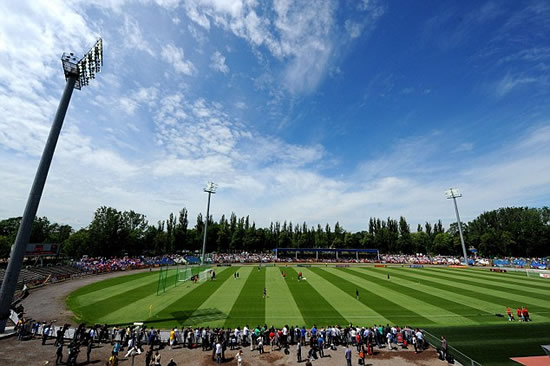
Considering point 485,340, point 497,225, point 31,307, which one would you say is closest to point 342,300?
point 485,340

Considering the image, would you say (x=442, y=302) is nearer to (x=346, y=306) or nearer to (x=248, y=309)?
(x=346, y=306)

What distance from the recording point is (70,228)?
12519 cm

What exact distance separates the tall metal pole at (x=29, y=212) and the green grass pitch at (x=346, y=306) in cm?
584

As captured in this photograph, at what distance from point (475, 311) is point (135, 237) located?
351 ft

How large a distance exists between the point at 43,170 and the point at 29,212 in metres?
4.02

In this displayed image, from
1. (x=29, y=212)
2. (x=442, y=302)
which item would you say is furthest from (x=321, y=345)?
(x=29, y=212)

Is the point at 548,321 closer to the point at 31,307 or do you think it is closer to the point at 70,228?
the point at 31,307

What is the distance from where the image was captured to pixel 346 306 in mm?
29297

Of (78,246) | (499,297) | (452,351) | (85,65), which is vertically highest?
(85,65)

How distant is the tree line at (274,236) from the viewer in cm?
8712

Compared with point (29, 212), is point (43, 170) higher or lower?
higher

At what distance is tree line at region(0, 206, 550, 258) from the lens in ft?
286

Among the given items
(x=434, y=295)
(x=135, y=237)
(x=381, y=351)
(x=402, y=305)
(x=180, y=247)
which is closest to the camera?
(x=381, y=351)

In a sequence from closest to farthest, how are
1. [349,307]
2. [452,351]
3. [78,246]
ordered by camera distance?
[452,351] → [349,307] → [78,246]
